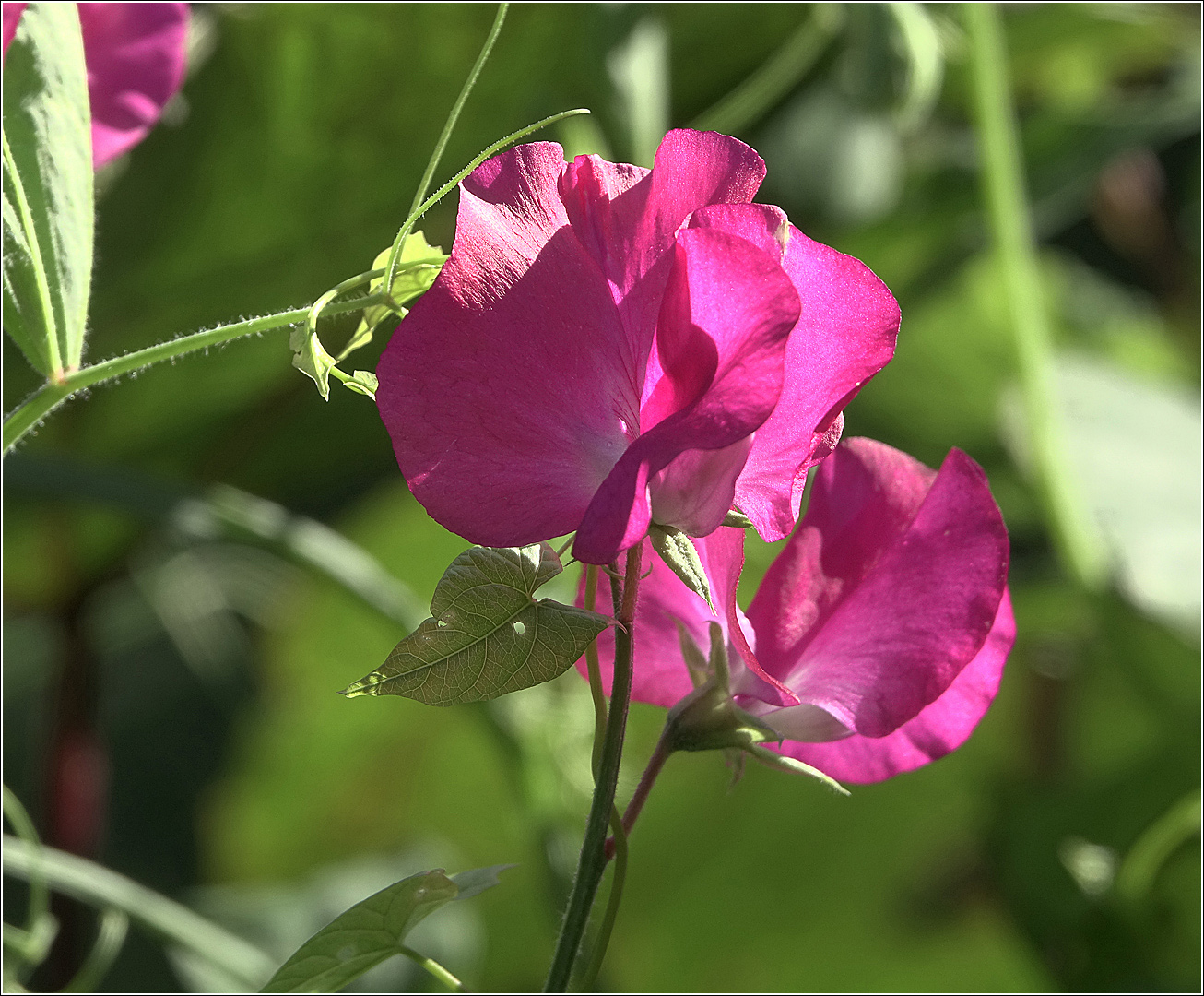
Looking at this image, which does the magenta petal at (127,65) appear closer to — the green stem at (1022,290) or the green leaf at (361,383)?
the green leaf at (361,383)

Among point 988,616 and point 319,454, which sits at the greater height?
point 988,616

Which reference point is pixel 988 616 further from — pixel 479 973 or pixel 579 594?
pixel 479 973

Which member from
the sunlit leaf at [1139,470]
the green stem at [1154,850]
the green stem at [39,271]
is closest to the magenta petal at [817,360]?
the green stem at [39,271]

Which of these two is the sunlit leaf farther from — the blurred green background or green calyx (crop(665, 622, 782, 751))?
green calyx (crop(665, 622, 782, 751))

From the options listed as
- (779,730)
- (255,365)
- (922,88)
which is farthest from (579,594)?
(255,365)

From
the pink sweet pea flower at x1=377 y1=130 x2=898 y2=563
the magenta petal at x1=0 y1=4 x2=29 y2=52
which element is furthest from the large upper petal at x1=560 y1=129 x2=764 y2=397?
the magenta petal at x1=0 y1=4 x2=29 y2=52

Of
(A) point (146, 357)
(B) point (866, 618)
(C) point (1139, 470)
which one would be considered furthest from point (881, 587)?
(C) point (1139, 470)

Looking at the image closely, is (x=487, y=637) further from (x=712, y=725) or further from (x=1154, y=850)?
(x=1154, y=850)
